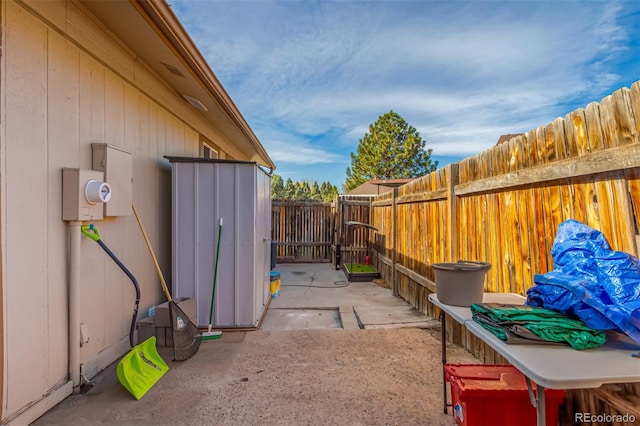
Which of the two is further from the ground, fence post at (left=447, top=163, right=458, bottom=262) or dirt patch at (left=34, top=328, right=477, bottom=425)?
fence post at (left=447, top=163, right=458, bottom=262)

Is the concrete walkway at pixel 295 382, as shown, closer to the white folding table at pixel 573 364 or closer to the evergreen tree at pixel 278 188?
the white folding table at pixel 573 364

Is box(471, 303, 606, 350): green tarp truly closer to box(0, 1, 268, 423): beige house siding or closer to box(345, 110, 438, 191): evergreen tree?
box(0, 1, 268, 423): beige house siding

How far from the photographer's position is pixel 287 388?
8.09 ft

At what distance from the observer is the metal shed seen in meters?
3.69

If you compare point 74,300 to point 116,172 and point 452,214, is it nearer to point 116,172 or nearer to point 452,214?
point 116,172

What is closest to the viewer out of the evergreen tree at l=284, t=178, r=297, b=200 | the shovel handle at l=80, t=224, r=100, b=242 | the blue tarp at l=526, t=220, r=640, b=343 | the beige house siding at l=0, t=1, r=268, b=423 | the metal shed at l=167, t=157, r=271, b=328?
the blue tarp at l=526, t=220, r=640, b=343

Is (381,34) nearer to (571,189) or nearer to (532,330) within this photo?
(571,189)

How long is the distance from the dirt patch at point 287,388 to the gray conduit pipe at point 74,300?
0.24 meters

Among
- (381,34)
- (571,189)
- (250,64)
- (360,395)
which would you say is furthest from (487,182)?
(250,64)

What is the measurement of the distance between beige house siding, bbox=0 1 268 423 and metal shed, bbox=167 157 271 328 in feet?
1.58

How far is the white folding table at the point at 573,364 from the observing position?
1.08 m

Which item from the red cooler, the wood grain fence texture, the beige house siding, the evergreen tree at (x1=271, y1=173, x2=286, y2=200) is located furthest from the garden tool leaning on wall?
the evergreen tree at (x1=271, y1=173, x2=286, y2=200)

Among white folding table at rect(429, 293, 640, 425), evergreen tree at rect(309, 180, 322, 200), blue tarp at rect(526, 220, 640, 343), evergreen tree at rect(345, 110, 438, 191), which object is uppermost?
evergreen tree at rect(345, 110, 438, 191)

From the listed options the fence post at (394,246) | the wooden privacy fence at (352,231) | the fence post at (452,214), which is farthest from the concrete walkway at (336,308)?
the wooden privacy fence at (352,231)
